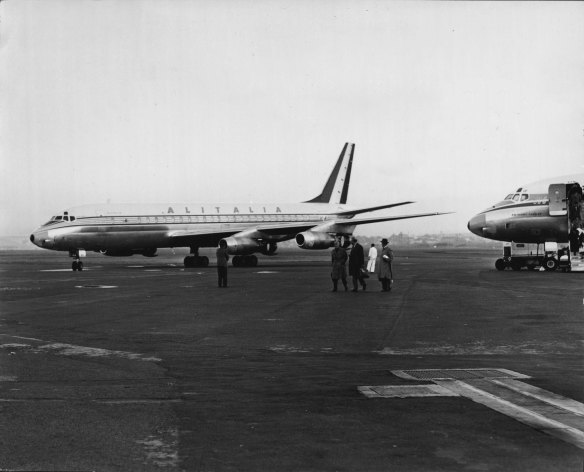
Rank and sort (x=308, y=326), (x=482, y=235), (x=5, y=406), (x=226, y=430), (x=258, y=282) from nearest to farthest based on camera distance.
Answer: (x=226, y=430)
(x=5, y=406)
(x=308, y=326)
(x=258, y=282)
(x=482, y=235)

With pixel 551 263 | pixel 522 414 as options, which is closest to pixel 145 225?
pixel 551 263

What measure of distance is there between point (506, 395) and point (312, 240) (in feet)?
111

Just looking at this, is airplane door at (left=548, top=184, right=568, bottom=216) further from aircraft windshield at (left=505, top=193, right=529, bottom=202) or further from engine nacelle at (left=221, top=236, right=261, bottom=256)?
engine nacelle at (left=221, top=236, right=261, bottom=256)

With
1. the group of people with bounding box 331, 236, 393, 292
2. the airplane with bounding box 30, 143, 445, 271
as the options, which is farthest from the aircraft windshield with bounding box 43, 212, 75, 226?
the group of people with bounding box 331, 236, 393, 292

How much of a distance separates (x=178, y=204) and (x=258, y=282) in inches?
635

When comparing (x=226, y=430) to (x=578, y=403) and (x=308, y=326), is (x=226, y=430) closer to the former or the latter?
(x=578, y=403)

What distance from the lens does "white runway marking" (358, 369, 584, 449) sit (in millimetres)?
6219

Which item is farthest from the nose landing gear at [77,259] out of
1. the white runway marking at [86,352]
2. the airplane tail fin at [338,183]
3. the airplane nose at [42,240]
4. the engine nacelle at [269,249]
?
the white runway marking at [86,352]

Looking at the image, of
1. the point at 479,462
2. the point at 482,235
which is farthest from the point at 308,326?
the point at 482,235

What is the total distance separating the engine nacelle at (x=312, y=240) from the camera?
41.3 metres

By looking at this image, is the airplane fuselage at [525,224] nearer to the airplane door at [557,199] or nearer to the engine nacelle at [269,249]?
the airplane door at [557,199]

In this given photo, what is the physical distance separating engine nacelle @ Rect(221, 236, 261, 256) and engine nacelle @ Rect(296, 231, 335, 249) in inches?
102

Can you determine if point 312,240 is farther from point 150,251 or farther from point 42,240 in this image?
point 42,240

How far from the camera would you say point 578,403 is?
7.07 metres
